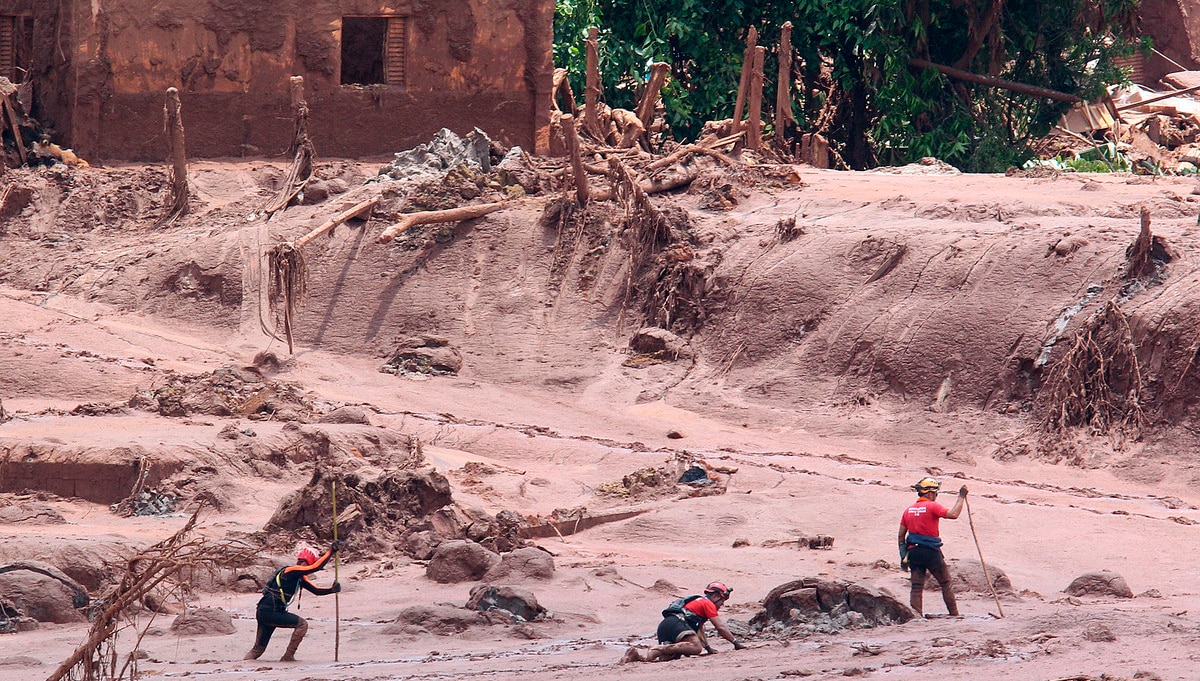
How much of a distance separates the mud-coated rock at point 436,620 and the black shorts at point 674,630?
4.20 ft

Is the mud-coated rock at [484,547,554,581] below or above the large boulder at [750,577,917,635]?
below

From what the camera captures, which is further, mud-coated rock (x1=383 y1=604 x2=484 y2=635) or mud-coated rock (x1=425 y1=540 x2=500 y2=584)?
mud-coated rock (x1=425 y1=540 x2=500 y2=584)

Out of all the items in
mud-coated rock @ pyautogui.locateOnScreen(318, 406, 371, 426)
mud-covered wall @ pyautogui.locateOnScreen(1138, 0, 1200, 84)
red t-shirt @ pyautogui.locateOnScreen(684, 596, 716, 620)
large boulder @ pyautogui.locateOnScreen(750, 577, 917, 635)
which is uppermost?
mud-covered wall @ pyautogui.locateOnScreen(1138, 0, 1200, 84)

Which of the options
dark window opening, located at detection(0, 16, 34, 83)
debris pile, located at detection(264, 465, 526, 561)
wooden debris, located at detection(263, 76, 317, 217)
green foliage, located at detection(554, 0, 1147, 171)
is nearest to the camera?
debris pile, located at detection(264, 465, 526, 561)

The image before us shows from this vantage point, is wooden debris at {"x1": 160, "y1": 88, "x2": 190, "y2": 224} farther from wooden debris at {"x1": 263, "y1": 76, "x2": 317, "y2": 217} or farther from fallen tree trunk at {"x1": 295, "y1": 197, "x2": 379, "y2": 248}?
fallen tree trunk at {"x1": 295, "y1": 197, "x2": 379, "y2": 248}

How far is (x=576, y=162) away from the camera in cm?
1745

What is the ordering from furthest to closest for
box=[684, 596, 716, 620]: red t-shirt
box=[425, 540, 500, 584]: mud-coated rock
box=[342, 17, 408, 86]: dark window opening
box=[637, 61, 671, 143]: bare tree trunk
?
box=[342, 17, 408, 86]: dark window opening
box=[637, 61, 671, 143]: bare tree trunk
box=[425, 540, 500, 584]: mud-coated rock
box=[684, 596, 716, 620]: red t-shirt

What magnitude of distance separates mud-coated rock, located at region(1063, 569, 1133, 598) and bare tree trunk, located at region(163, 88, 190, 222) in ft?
37.2

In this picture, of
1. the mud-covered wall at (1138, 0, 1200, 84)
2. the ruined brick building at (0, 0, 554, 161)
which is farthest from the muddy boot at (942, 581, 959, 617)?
the mud-covered wall at (1138, 0, 1200, 84)

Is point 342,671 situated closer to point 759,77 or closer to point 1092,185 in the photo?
point 1092,185

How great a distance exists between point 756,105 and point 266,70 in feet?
17.9

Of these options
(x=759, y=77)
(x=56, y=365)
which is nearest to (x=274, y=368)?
(x=56, y=365)

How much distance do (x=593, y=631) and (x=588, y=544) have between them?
2451mm

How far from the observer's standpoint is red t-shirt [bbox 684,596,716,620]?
26.6 ft
